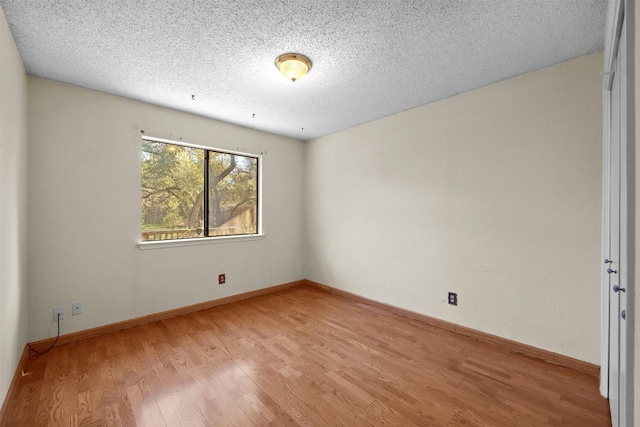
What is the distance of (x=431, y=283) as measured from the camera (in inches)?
112

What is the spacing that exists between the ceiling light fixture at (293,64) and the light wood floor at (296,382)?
226cm

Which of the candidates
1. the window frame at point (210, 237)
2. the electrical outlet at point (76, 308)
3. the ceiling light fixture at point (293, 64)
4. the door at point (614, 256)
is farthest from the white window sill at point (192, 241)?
the door at point (614, 256)

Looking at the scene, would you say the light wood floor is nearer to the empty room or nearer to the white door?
the empty room

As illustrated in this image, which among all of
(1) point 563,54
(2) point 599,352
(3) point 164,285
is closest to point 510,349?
(2) point 599,352

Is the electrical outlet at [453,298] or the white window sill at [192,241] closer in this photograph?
the electrical outlet at [453,298]

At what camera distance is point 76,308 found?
246 centimetres

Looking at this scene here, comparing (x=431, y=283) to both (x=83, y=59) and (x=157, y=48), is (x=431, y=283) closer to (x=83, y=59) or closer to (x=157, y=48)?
(x=157, y=48)

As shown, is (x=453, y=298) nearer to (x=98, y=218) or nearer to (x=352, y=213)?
(x=352, y=213)

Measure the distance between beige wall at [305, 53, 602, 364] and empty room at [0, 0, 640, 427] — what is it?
0.02 m

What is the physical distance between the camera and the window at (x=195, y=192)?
9.86ft

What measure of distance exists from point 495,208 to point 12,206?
368cm

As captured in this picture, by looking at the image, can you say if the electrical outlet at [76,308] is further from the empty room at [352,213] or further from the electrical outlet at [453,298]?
the electrical outlet at [453,298]

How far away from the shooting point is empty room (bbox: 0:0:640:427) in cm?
158

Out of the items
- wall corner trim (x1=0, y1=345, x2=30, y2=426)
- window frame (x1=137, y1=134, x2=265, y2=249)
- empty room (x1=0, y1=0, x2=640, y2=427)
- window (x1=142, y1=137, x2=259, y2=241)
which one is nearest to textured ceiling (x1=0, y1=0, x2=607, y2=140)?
empty room (x1=0, y1=0, x2=640, y2=427)
